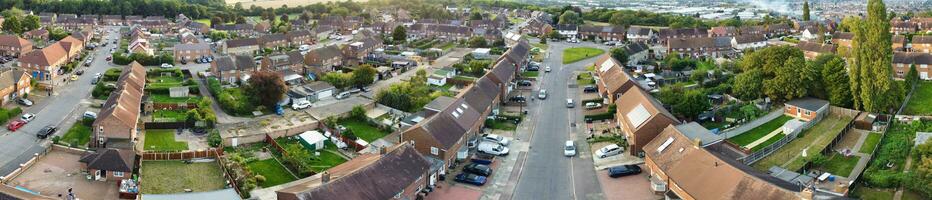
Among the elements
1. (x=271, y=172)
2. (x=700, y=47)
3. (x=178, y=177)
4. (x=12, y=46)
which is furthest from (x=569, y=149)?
(x=12, y=46)

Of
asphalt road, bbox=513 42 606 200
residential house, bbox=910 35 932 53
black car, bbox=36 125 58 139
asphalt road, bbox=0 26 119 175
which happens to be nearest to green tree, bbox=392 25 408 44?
asphalt road, bbox=513 42 606 200

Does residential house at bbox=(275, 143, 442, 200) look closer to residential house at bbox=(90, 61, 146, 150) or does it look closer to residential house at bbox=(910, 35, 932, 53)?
residential house at bbox=(90, 61, 146, 150)

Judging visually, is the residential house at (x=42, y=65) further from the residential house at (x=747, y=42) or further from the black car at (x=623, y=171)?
the residential house at (x=747, y=42)

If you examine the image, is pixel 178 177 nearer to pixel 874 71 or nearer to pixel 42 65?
pixel 42 65

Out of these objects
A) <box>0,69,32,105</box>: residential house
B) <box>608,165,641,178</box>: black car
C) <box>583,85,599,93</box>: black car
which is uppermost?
<box>0,69,32,105</box>: residential house

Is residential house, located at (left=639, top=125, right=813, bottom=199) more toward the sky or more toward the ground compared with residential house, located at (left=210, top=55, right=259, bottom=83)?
more toward the ground

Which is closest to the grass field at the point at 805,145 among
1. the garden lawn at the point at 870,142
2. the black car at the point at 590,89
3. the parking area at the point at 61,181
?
the garden lawn at the point at 870,142

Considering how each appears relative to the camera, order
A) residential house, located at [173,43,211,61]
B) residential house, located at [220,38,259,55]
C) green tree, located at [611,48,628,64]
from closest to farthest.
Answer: green tree, located at [611,48,628,64], residential house, located at [173,43,211,61], residential house, located at [220,38,259,55]

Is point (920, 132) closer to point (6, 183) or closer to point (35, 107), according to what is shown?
point (6, 183)
